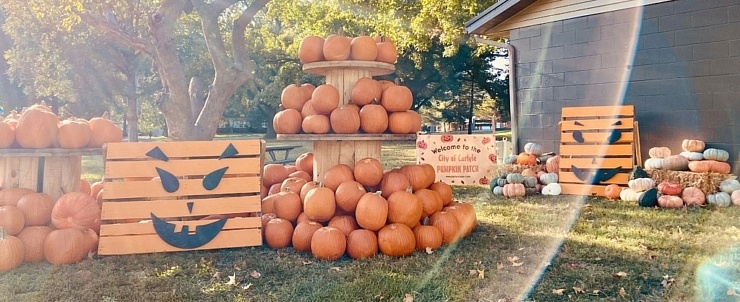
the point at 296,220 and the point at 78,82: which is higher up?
the point at 78,82

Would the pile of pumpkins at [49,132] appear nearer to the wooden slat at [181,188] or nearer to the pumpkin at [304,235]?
→ the wooden slat at [181,188]

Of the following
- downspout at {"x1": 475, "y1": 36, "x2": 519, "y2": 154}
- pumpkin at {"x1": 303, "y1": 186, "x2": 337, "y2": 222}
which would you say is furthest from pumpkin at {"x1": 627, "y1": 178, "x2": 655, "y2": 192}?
pumpkin at {"x1": 303, "y1": 186, "x2": 337, "y2": 222}

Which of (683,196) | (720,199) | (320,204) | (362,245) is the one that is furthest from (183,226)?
(720,199)

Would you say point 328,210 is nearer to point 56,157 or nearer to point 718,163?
point 56,157

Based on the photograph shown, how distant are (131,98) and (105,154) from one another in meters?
16.7

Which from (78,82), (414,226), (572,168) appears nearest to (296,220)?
(414,226)

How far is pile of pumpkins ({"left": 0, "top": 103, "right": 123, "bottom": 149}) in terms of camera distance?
4.36m

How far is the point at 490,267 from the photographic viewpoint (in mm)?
3783

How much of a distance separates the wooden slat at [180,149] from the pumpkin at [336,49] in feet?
3.57

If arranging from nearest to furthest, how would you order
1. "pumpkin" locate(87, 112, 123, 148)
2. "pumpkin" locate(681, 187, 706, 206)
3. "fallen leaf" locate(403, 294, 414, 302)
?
"fallen leaf" locate(403, 294, 414, 302), "pumpkin" locate(87, 112, 123, 148), "pumpkin" locate(681, 187, 706, 206)

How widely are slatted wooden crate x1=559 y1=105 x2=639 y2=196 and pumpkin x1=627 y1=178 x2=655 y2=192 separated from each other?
0.41m

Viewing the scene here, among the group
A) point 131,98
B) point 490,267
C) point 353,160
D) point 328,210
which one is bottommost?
point 490,267

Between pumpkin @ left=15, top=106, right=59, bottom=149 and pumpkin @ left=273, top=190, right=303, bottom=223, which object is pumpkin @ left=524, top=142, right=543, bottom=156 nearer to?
pumpkin @ left=273, top=190, right=303, bottom=223

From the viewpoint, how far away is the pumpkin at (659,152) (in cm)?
738
